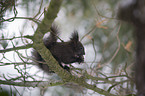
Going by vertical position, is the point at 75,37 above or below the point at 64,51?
above

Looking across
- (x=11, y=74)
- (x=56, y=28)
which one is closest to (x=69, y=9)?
(x=56, y=28)

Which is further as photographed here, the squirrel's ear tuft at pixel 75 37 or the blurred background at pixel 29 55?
the squirrel's ear tuft at pixel 75 37

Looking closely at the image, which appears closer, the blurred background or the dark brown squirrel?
the blurred background

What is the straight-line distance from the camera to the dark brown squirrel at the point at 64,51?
5.25ft

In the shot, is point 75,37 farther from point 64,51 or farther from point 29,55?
point 29,55

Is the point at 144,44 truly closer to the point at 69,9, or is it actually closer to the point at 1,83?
the point at 1,83

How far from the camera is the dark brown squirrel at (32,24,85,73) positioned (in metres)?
1.60

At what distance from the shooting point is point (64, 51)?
1.60 metres

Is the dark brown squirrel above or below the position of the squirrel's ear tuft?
below

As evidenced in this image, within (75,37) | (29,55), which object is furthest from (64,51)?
(29,55)

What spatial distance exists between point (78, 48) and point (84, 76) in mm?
398

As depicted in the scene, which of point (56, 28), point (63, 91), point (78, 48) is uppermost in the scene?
point (56, 28)

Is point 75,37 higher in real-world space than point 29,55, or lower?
higher

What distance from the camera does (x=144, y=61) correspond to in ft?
3.98
